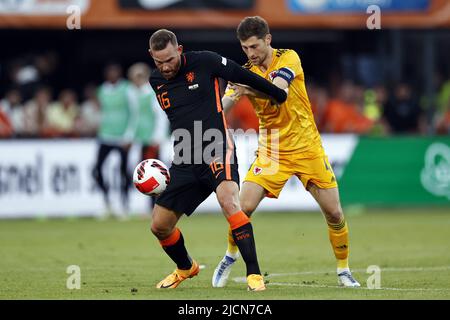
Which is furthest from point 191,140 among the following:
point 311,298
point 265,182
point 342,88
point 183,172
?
point 342,88

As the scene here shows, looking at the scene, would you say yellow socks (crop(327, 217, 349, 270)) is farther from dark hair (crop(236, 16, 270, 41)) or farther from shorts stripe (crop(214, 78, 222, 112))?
dark hair (crop(236, 16, 270, 41))

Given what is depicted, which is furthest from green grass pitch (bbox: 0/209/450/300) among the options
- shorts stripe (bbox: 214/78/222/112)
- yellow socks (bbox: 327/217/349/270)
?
shorts stripe (bbox: 214/78/222/112)

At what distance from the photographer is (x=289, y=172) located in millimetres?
10484

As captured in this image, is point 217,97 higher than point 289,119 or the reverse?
higher

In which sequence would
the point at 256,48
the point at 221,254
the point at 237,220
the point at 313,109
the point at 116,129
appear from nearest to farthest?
1. the point at 237,220
2. the point at 256,48
3. the point at 221,254
4. the point at 116,129
5. the point at 313,109

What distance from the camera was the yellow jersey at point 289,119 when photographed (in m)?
10.4

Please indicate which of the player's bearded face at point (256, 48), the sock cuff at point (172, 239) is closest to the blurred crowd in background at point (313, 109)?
the player's bearded face at point (256, 48)

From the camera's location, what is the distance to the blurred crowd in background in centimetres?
2132

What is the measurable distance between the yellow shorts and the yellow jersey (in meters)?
0.07

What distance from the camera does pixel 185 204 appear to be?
9961 millimetres

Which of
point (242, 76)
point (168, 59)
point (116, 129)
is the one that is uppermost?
point (116, 129)

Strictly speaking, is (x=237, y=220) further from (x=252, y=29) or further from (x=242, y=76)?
(x=252, y=29)

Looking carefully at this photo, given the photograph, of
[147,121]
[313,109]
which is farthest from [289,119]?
[313,109]

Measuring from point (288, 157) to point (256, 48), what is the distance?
3.66ft
